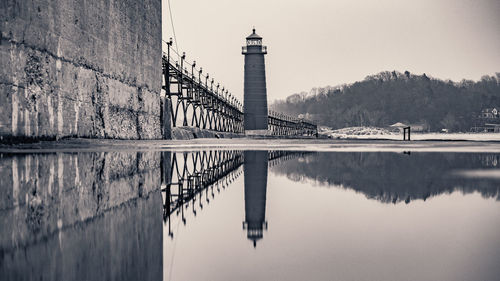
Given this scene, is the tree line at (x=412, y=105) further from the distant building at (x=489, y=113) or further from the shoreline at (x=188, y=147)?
the shoreline at (x=188, y=147)

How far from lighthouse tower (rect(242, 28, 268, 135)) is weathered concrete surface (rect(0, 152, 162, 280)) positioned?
5407 centimetres

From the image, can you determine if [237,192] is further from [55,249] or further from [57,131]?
[57,131]

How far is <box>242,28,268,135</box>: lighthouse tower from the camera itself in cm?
5869

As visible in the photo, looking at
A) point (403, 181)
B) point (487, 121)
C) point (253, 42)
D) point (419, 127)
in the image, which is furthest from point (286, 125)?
point (403, 181)

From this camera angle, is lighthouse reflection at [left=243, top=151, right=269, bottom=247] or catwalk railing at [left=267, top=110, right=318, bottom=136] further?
catwalk railing at [left=267, top=110, right=318, bottom=136]

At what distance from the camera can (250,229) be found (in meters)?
2.56

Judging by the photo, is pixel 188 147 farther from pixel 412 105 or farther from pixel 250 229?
pixel 412 105

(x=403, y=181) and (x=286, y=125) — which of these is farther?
(x=286, y=125)

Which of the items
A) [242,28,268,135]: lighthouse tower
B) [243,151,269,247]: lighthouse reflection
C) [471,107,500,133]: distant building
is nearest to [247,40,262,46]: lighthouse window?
[242,28,268,135]: lighthouse tower

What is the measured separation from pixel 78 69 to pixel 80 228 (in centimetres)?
1307

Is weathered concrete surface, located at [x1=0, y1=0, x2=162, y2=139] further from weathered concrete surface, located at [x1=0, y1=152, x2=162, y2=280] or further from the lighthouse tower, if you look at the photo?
the lighthouse tower

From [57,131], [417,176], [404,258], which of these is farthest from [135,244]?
[57,131]

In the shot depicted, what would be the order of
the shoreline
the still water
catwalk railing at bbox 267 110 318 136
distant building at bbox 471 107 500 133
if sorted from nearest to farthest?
the still water < the shoreline < catwalk railing at bbox 267 110 318 136 < distant building at bbox 471 107 500 133

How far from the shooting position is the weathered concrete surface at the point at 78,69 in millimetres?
10945
